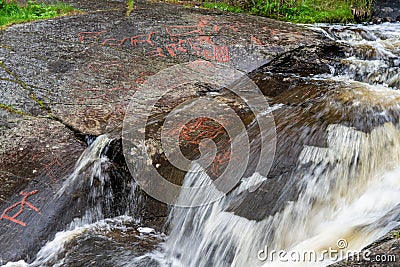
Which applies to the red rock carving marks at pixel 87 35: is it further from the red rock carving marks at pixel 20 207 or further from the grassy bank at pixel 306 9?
the red rock carving marks at pixel 20 207

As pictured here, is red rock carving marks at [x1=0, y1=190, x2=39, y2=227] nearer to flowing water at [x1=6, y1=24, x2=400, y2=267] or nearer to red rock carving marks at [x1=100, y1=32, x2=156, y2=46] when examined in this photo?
flowing water at [x1=6, y1=24, x2=400, y2=267]

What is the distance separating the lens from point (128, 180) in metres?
3.90

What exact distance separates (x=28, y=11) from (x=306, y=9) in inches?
186

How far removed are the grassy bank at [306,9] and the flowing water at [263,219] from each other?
4.11 metres

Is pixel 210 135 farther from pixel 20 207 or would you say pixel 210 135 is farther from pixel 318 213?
pixel 20 207

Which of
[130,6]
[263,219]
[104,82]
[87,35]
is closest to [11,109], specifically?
[104,82]

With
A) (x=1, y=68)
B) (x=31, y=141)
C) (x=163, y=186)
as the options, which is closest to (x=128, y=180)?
(x=163, y=186)

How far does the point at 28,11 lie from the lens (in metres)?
7.46

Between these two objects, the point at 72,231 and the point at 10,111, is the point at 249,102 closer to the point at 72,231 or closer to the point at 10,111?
the point at 72,231

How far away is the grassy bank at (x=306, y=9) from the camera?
7.82 metres

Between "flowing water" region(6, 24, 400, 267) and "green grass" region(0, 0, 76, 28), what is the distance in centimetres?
393

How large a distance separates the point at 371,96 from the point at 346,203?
135 centimetres

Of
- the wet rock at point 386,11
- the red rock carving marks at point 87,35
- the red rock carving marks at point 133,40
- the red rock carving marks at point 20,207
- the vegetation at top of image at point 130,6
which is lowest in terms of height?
the red rock carving marks at point 20,207

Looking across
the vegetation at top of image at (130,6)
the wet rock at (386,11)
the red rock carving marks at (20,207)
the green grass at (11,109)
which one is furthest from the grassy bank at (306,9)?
the red rock carving marks at (20,207)
